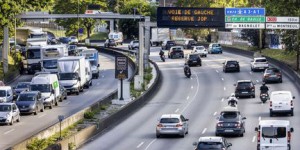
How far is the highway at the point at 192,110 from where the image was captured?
47753 millimetres

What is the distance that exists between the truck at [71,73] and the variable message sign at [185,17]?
8.35 metres

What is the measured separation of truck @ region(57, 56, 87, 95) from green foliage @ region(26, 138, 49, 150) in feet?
116

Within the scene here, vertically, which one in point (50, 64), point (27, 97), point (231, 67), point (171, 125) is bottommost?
point (171, 125)

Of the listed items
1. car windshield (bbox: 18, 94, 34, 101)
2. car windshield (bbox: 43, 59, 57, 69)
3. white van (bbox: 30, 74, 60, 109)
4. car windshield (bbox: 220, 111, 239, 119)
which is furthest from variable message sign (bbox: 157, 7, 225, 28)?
car windshield (bbox: 220, 111, 239, 119)

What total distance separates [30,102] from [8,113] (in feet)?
19.8

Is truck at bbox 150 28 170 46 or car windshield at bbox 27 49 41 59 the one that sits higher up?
truck at bbox 150 28 170 46

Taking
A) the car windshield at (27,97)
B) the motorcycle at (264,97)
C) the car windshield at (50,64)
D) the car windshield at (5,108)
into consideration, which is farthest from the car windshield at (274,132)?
the car windshield at (50,64)

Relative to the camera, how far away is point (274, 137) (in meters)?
41.3

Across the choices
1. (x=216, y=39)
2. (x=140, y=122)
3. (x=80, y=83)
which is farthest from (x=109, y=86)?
(x=216, y=39)

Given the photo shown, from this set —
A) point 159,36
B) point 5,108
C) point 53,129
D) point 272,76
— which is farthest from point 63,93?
point 159,36

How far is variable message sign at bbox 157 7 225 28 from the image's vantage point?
77.2m

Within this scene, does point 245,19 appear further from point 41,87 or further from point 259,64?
point 41,87

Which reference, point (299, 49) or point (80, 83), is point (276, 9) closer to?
point (299, 49)

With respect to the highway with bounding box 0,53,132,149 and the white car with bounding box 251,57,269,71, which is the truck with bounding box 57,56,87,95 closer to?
the highway with bounding box 0,53,132,149
